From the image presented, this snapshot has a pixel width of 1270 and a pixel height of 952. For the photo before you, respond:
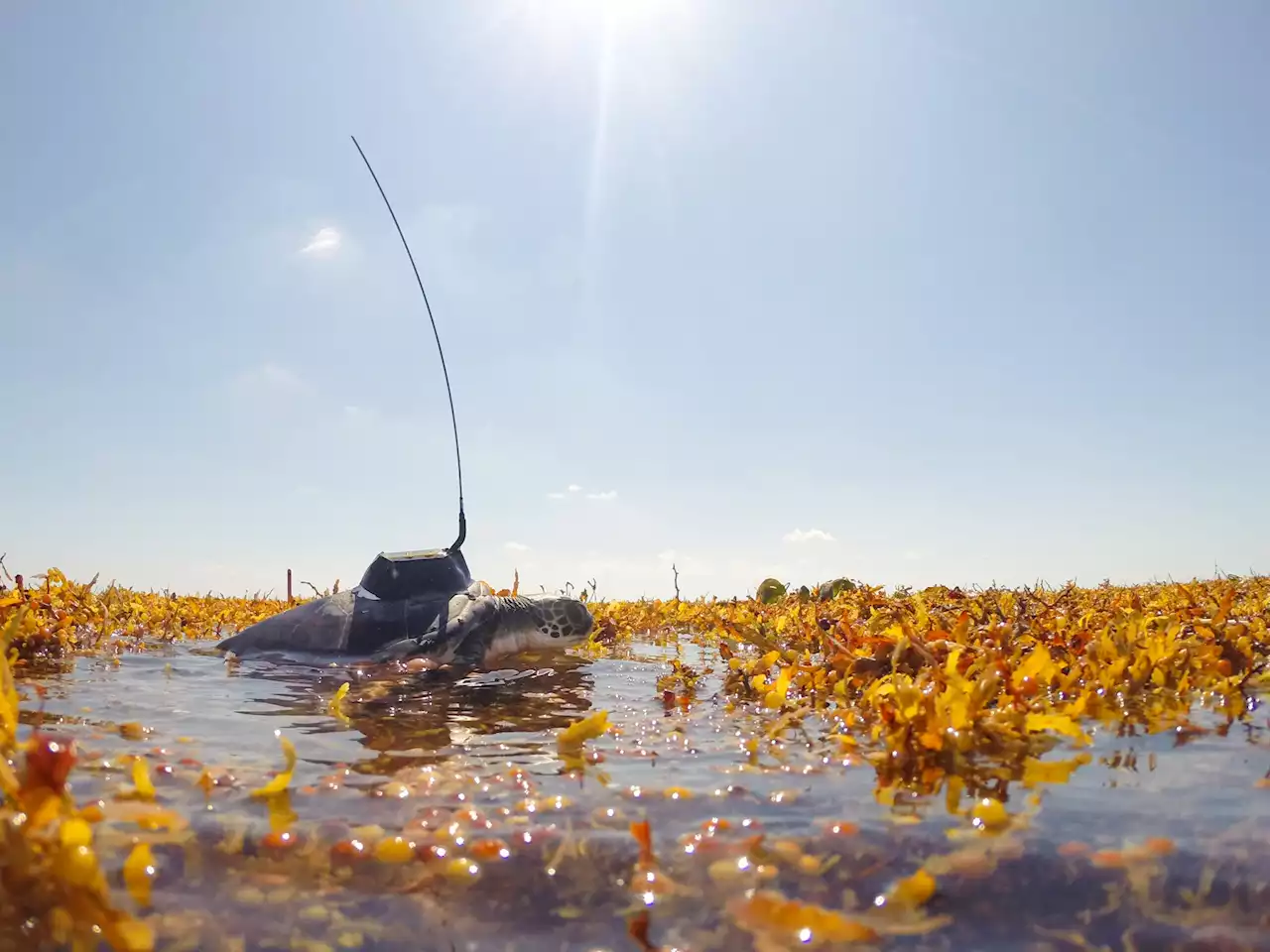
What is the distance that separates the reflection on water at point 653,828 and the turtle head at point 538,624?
8.35 feet

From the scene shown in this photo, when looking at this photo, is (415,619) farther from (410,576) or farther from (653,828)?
(653,828)

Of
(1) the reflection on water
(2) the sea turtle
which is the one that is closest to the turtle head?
(2) the sea turtle

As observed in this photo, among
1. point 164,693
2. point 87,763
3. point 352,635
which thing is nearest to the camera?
point 87,763

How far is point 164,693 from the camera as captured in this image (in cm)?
478

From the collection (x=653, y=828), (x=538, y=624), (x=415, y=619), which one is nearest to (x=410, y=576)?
(x=415, y=619)

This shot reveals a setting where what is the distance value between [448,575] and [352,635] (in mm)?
975

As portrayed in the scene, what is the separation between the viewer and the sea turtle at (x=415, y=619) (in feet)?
20.9

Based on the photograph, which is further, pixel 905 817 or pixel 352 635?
pixel 352 635

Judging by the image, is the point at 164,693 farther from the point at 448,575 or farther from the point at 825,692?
the point at 825,692

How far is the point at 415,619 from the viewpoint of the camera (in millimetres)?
6805

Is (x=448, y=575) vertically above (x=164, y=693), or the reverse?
(x=448, y=575)

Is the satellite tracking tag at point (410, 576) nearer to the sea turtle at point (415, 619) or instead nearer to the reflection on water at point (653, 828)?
the sea turtle at point (415, 619)

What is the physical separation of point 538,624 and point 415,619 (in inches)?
42.2

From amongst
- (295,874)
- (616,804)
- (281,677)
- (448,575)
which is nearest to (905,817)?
(616,804)
